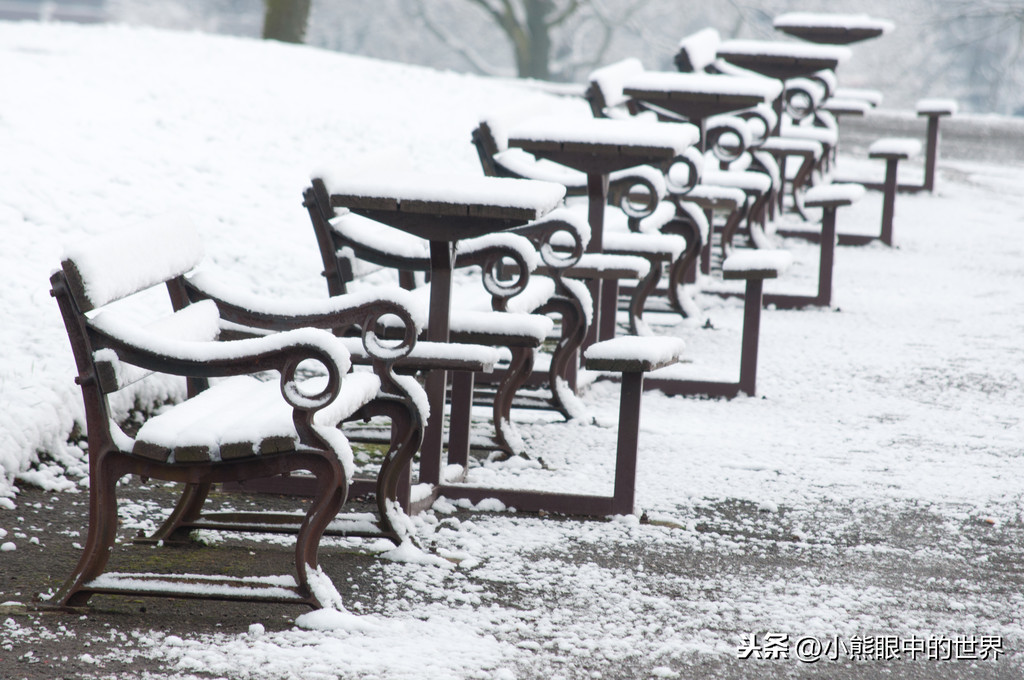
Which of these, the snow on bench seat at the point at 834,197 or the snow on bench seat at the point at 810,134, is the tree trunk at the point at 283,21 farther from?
the snow on bench seat at the point at 834,197

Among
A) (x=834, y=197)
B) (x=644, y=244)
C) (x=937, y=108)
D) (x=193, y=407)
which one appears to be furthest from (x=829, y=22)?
(x=193, y=407)

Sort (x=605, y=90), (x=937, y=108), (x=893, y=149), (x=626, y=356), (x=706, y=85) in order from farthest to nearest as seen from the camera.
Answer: (x=937, y=108) → (x=893, y=149) → (x=605, y=90) → (x=706, y=85) → (x=626, y=356)

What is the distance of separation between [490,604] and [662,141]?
2.63m

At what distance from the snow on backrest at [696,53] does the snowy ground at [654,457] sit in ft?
5.56

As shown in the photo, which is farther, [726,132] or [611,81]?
[726,132]

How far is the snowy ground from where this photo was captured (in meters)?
3.35

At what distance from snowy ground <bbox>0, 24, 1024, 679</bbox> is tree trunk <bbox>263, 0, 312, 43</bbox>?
5842 millimetres

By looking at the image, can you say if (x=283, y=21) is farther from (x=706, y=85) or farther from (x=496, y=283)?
(x=496, y=283)

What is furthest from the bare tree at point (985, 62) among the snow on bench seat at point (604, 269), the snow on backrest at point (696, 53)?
the snow on bench seat at point (604, 269)

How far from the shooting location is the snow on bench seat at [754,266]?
20.1 ft

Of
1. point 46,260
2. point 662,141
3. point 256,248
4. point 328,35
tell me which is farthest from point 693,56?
point 328,35

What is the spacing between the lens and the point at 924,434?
5.62m

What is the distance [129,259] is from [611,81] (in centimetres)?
518

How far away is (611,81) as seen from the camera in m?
8.16
